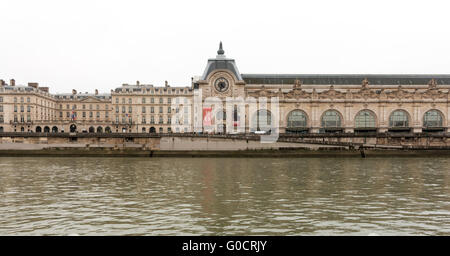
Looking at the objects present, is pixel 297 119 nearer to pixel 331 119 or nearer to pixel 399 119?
pixel 331 119

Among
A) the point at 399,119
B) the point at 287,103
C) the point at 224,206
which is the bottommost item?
the point at 224,206

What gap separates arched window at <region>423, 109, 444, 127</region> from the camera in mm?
85562

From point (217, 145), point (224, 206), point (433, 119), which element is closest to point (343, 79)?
point (433, 119)

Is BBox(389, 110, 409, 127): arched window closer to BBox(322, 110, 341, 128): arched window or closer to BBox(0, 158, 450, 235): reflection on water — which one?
BBox(322, 110, 341, 128): arched window

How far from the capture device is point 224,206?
61.6 feet

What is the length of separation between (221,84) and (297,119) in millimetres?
18948

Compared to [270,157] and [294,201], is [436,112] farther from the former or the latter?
[294,201]

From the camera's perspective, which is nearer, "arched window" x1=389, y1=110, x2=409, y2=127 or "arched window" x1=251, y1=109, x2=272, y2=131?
"arched window" x1=251, y1=109, x2=272, y2=131

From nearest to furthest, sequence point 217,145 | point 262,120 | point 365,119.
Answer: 1. point 217,145
2. point 262,120
3. point 365,119

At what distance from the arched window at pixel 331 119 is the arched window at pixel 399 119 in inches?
463

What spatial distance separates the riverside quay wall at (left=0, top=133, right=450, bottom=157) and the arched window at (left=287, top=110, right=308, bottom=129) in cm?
1486

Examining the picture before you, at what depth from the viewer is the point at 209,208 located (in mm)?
18266

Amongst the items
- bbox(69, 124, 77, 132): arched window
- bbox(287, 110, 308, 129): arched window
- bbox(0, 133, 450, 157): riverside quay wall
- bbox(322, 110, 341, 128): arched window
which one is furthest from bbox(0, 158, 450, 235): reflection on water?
bbox(69, 124, 77, 132): arched window
